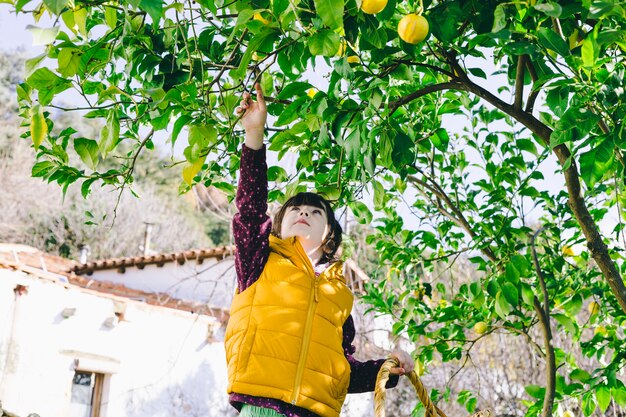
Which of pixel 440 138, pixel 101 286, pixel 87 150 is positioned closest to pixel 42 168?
pixel 87 150

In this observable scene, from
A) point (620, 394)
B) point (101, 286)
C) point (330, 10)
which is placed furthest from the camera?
point (101, 286)

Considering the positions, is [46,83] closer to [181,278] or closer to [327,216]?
[327,216]

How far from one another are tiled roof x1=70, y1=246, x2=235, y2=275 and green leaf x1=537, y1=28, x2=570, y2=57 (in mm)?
8090

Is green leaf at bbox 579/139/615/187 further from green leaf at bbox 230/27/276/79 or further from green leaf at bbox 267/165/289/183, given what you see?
green leaf at bbox 267/165/289/183

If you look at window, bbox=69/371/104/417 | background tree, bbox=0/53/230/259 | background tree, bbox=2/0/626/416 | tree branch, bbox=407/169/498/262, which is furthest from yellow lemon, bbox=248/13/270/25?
background tree, bbox=0/53/230/259

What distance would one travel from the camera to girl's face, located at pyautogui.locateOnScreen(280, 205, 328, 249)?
1758 millimetres

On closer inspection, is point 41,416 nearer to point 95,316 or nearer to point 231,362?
point 95,316

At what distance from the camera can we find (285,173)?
2.16 meters

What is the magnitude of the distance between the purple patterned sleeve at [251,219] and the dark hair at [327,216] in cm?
21

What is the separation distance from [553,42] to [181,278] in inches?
364

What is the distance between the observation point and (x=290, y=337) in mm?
1496

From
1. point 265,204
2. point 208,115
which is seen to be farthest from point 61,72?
point 265,204

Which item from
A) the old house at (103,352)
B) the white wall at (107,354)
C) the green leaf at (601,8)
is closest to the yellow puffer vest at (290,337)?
the green leaf at (601,8)

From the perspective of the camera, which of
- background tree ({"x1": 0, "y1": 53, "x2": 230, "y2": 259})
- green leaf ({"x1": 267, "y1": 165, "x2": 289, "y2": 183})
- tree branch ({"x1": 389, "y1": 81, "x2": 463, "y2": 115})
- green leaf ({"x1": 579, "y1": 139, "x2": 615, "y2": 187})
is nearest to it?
green leaf ({"x1": 579, "y1": 139, "x2": 615, "y2": 187})
